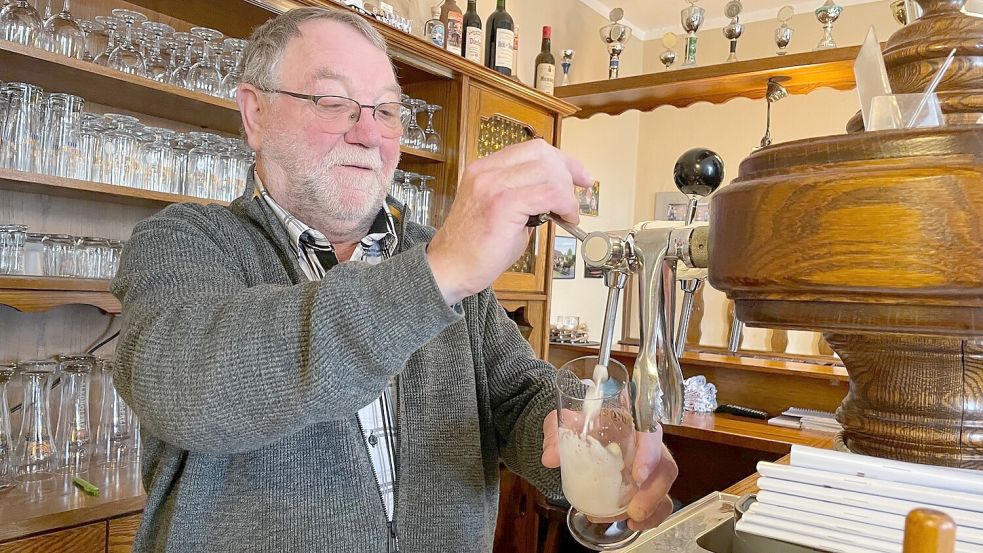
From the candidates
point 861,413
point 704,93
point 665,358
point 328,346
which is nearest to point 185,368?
point 328,346

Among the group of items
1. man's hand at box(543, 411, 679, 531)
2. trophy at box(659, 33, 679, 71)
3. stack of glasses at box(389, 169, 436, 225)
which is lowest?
man's hand at box(543, 411, 679, 531)

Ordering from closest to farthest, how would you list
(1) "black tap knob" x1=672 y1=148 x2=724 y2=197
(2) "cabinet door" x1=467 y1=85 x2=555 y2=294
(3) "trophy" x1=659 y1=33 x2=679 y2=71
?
(1) "black tap knob" x1=672 y1=148 x2=724 y2=197 < (2) "cabinet door" x1=467 y1=85 x2=555 y2=294 < (3) "trophy" x1=659 y1=33 x2=679 y2=71

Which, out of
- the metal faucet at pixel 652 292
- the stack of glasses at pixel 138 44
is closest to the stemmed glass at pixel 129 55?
the stack of glasses at pixel 138 44

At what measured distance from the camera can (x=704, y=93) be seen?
10.2 ft

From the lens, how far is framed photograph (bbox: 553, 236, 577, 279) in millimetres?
4133

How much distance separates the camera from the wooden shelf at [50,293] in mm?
1464

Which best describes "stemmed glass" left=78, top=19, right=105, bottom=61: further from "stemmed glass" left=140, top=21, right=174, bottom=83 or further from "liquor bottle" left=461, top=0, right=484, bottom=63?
"liquor bottle" left=461, top=0, right=484, bottom=63

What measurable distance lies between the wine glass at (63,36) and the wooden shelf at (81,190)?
28 cm

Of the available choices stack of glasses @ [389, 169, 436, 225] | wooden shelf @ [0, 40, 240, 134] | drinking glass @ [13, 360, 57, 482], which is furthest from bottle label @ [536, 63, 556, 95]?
drinking glass @ [13, 360, 57, 482]

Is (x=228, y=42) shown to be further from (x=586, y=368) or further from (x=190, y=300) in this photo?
(x=586, y=368)

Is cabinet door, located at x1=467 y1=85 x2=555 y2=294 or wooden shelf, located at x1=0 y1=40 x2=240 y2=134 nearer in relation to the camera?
wooden shelf, located at x1=0 y1=40 x2=240 y2=134

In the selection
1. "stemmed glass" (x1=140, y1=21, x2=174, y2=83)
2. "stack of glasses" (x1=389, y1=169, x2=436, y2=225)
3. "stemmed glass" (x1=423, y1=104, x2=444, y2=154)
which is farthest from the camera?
"stemmed glass" (x1=423, y1=104, x2=444, y2=154)

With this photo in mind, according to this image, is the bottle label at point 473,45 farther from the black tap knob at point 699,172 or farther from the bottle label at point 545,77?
the black tap knob at point 699,172

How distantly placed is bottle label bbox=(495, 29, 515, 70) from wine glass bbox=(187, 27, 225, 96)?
1220 millimetres
